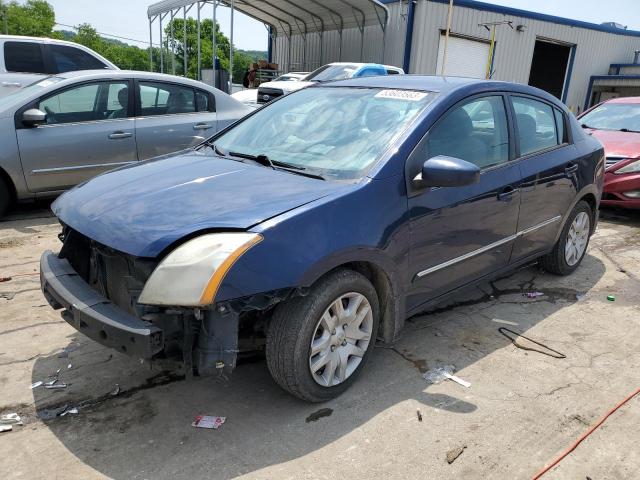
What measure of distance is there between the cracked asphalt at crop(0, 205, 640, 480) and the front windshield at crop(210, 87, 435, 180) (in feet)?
4.03

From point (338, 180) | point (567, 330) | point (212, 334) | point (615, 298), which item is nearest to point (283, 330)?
point (212, 334)

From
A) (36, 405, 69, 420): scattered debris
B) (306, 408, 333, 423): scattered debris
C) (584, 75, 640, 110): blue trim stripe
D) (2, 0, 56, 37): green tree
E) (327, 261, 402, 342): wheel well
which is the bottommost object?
(36, 405, 69, 420): scattered debris

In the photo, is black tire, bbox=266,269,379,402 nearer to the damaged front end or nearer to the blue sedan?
the blue sedan

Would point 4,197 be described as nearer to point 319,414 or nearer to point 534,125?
point 319,414

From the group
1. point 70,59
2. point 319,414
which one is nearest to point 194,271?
point 319,414

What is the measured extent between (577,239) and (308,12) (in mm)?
18844

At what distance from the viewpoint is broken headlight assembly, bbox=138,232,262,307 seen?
2199 millimetres

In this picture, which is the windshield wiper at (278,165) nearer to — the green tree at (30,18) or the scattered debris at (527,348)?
the scattered debris at (527,348)

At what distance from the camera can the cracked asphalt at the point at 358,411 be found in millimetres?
2375

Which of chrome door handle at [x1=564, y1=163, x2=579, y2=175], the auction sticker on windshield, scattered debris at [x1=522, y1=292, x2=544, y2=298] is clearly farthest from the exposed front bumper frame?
chrome door handle at [x1=564, y1=163, x2=579, y2=175]

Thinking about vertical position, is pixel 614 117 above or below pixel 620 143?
above

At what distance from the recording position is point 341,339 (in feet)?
9.09

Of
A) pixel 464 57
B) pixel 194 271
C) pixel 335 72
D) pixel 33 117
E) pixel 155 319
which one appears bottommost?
pixel 155 319

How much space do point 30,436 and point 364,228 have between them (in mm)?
1848
